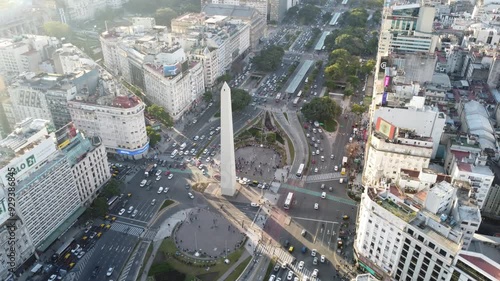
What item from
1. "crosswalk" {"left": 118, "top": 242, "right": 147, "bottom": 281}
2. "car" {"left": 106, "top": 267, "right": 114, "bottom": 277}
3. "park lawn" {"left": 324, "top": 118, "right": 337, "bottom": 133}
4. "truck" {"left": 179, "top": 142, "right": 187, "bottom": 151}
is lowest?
"crosswalk" {"left": 118, "top": 242, "right": 147, "bottom": 281}

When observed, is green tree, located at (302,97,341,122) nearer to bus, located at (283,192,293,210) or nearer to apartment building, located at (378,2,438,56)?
apartment building, located at (378,2,438,56)

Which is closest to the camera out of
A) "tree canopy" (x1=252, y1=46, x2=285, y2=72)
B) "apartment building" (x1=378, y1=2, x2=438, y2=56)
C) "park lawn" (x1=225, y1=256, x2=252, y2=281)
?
"park lawn" (x1=225, y1=256, x2=252, y2=281)

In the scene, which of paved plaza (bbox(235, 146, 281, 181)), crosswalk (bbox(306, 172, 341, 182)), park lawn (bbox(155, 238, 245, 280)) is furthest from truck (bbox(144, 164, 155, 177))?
crosswalk (bbox(306, 172, 341, 182))

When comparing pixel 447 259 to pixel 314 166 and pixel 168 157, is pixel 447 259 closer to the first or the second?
pixel 314 166

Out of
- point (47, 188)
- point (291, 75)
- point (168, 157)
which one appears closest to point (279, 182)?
point (168, 157)

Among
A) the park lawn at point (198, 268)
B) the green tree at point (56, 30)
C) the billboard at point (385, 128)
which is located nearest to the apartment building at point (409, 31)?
the billboard at point (385, 128)

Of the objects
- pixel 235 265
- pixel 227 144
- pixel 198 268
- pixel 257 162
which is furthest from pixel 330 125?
pixel 198 268

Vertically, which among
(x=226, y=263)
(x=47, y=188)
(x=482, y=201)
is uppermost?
(x=47, y=188)

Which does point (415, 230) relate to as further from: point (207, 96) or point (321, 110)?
point (207, 96)
